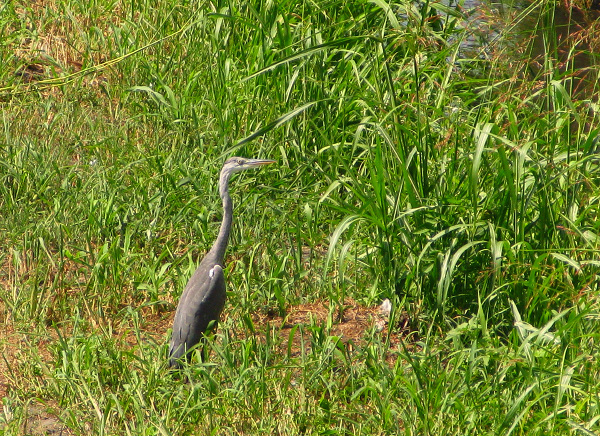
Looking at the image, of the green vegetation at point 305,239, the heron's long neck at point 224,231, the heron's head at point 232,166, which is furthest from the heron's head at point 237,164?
the green vegetation at point 305,239

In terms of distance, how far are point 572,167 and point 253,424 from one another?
71.1 inches

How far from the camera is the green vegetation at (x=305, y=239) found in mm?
3346

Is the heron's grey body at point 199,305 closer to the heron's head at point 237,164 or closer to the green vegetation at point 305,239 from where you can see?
the green vegetation at point 305,239

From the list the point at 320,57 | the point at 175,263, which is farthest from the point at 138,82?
the point at 175,263

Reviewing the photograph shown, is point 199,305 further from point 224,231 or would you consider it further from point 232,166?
point 232,166

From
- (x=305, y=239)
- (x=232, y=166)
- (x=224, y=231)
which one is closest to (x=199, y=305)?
(x=224, y=231)

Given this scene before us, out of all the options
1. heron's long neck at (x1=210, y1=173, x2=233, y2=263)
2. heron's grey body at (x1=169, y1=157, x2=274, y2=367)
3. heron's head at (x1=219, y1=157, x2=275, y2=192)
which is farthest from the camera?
heron's head at (x1=219, y1=157, x2=275, y2=192)

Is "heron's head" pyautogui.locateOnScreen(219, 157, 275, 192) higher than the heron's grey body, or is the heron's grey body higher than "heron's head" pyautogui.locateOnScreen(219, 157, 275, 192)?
"heron's head" pyautogui.locateOnScreen(219, 157, 275, 192)

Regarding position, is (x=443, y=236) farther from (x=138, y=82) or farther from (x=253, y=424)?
(x=138, y=82)

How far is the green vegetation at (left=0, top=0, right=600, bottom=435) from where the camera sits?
335 cm

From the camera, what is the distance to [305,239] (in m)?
4.77

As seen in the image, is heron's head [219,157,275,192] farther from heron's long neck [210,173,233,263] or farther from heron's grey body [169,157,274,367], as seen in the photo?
heron's grey body [169,157,274,367]

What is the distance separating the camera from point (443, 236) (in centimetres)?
393

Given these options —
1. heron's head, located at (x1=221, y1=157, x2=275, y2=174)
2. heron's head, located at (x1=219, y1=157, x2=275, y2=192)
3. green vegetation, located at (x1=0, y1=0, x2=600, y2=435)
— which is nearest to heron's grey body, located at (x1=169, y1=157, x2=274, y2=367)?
green vegetation, located at (x1=0, y1=0, x2=600, y2=435)
